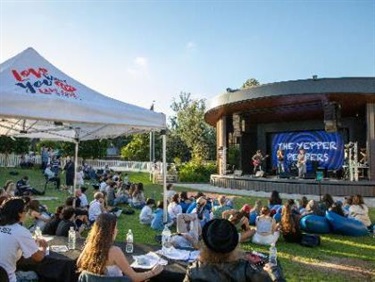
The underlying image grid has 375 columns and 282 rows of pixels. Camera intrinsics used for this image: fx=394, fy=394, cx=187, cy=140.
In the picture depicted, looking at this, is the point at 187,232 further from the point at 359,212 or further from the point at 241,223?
the point at 359,212

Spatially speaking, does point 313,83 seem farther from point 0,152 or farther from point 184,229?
point 0,152

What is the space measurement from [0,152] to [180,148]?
62.1 ft

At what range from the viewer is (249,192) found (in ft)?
64.1

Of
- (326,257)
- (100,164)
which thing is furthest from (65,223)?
(100,164)

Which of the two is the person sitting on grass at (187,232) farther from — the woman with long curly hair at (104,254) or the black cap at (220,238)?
the black cap at (220,238)

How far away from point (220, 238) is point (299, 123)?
23.4m

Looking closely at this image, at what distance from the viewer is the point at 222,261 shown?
2725 millimetres

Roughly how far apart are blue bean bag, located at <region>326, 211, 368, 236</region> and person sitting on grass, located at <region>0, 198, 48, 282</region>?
767cm

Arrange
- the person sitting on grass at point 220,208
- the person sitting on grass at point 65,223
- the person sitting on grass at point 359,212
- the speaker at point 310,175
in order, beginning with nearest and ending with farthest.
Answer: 1. the person sitting on grass at point 65,223
2. the person sitting on grass at point 359,212
3. the person sitting on grass at point 220,208
4. the speaker at point 310,175

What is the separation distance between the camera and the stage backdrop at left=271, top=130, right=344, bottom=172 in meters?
23.5

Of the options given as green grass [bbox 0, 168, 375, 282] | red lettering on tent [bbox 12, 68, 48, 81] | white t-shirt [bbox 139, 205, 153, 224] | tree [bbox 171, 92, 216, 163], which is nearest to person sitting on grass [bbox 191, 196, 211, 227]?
green grass [bbox 0, 168, 375, 282]

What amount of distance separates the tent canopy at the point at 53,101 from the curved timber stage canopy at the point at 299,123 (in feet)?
36.9

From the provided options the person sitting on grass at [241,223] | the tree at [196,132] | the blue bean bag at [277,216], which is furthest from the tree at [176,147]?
the person sitting on grass at [241,223]

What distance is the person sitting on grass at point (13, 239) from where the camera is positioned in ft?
12.3
